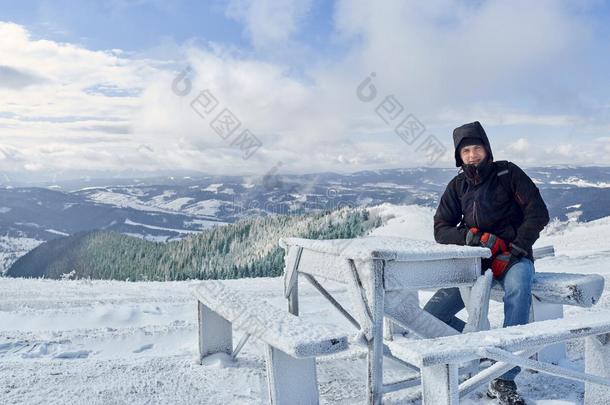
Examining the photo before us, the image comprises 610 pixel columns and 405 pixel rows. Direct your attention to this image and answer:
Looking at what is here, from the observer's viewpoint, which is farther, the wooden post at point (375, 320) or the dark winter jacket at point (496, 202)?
the dark winter jacket at point (496, 202)

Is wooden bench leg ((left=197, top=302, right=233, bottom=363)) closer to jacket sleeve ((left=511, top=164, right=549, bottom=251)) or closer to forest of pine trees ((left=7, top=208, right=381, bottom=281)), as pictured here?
jacket sleeve ((left=511, top=164, right=549, bottom=251))

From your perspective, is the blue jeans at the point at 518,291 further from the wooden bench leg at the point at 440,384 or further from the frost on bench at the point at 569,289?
the wooden bench leg at the point at 440,384

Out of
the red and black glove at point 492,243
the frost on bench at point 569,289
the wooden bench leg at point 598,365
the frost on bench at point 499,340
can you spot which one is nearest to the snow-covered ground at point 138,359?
the wooden bench leg at point 598,365

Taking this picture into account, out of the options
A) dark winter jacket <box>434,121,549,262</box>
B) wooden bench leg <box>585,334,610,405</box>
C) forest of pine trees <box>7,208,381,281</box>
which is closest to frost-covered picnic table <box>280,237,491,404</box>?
dark winter jacket <box>434,121,549,262</box>

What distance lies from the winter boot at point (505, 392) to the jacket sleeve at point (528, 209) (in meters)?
0.97

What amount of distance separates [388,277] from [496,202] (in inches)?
55.5

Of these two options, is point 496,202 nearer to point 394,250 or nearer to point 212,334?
point 394,250

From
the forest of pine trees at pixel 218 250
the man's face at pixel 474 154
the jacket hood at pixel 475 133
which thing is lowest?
the forest of pine trees at pixel 218 250

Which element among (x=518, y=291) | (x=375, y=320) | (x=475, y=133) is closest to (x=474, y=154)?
(x=475, y=133)

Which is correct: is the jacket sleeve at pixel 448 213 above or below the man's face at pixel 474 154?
below

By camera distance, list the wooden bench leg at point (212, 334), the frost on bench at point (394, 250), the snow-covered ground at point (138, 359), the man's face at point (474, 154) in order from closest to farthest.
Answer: the frost on bench at point (394, 250)
the snow-covered ground at point (138, 359)
the man's face at point (474, 154)
the wooden bench leg at point (212, 334)

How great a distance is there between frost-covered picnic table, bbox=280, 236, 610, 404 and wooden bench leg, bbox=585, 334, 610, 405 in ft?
0.09

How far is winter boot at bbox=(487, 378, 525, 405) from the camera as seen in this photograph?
347 centimetres

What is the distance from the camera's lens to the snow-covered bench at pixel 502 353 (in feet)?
8.13
